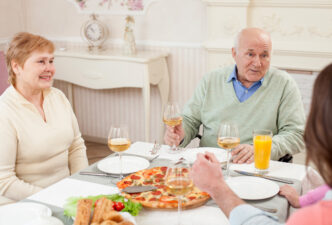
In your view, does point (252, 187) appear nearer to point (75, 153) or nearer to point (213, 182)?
point (213, 182)

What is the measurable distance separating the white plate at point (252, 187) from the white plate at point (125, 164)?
0.36 m

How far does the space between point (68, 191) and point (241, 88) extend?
44.2 inches

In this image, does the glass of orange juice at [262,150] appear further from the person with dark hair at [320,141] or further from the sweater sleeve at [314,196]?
the person with dark hair at [320,141]

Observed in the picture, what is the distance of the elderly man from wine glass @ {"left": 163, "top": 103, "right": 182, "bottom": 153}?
0.16 meters

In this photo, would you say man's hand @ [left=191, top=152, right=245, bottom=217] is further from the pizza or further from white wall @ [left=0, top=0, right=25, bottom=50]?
white wall @ [left=0, top=0, right=25, bottom=50]

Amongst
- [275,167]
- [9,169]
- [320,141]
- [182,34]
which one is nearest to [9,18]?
[182,34]

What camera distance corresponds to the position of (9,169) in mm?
1833

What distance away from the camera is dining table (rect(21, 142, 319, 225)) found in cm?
131

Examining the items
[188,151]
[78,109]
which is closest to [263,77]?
[188,151]

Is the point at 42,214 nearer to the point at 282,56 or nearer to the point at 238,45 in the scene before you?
the point at 238,45

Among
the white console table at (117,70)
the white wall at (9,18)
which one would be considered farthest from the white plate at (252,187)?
the white wall at (9,18)

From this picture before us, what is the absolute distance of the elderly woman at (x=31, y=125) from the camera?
184cm

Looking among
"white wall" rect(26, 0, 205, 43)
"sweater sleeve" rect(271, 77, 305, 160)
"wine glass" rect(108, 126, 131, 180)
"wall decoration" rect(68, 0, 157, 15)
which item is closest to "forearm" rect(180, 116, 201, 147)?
"sweater sleeve" rect(271, 77, 305, 160)

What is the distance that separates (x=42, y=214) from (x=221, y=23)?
254 centimetres
